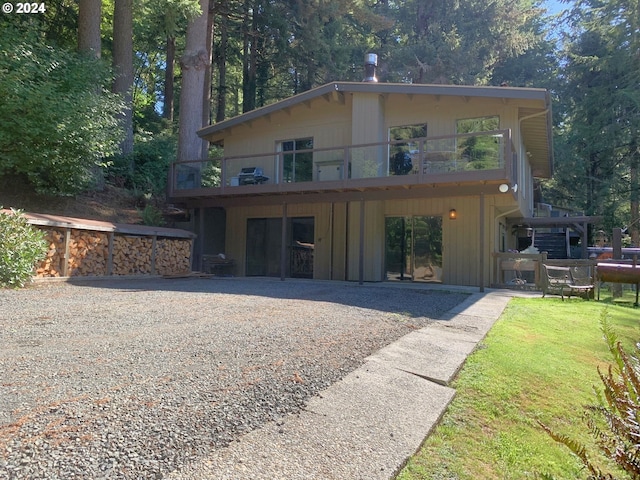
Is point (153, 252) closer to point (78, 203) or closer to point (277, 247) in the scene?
point (78, 203)

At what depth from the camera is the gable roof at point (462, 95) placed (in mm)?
11355

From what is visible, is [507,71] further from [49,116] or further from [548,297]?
[49,116]

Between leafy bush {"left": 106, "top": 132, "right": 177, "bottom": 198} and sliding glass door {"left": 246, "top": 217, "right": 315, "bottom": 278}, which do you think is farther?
leafy bush {"left": 106, "top": 132, "right": 177, "bottom": 198}

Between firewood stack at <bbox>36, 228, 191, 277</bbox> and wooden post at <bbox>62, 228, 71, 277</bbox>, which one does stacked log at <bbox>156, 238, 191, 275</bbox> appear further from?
wooden post at <bbox>62, 228, 71, 277</bbox>

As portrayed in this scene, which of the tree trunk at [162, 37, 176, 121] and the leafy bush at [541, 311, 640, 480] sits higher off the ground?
the tree trunk at [162, 37, 176, 121]

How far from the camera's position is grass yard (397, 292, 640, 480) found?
101 inches

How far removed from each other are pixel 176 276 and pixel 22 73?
19.1 feet

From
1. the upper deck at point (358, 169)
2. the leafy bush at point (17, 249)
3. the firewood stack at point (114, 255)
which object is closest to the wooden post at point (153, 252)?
the firewood stack at point (114, 255)

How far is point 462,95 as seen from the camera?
11.9 meters

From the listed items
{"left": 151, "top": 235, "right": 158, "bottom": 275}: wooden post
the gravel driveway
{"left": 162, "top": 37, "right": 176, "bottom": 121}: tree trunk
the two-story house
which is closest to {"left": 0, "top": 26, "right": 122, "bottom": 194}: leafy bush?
{"left": 151, "top": 235, "right": 158, "bottom": 275}: wooden post

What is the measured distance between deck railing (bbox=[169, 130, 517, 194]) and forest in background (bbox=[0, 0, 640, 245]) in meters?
2.74

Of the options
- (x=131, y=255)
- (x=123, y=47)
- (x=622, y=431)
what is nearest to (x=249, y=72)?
(x=123, y=47)

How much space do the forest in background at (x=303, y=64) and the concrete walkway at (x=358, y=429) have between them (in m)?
10.4

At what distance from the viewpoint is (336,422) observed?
2.68m
